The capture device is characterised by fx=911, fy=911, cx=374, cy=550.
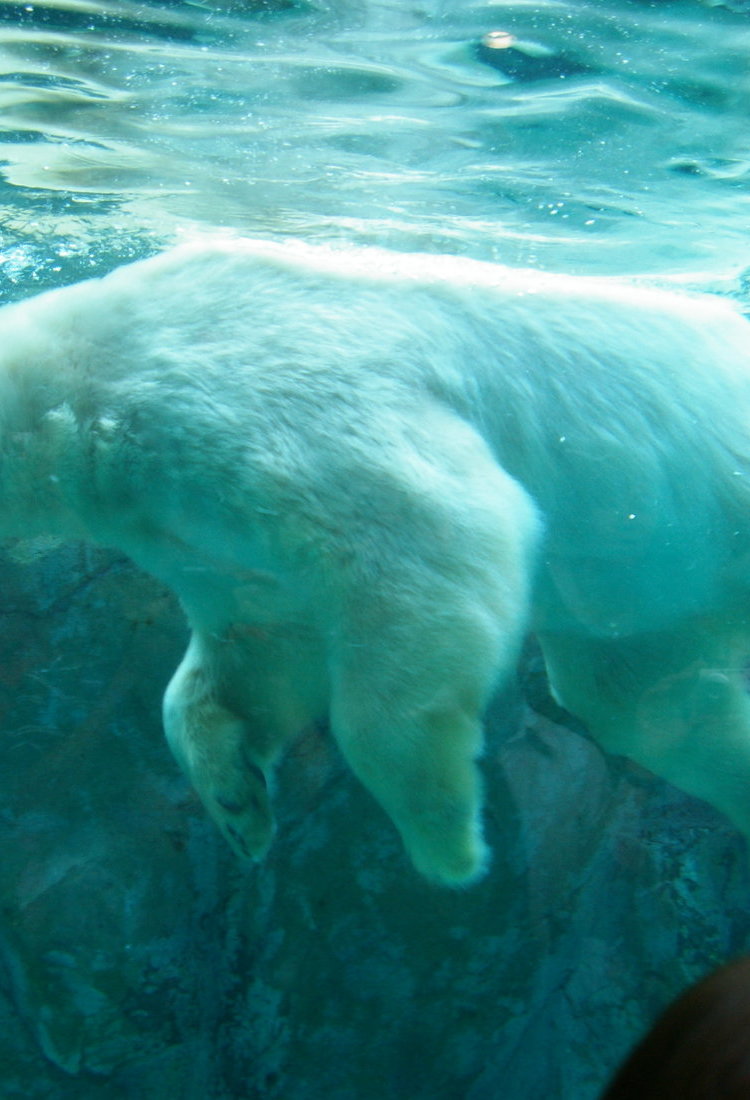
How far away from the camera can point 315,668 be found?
9.38 ft

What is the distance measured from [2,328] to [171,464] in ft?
2.35

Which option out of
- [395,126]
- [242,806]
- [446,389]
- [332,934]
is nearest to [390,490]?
[446,389]

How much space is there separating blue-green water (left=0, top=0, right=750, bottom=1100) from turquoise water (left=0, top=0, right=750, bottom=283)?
18 millimetres

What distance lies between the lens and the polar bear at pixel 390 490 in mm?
2285

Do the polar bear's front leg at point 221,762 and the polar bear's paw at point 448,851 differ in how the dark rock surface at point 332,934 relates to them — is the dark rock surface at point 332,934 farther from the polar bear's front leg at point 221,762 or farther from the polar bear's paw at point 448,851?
the polar bear's paw at point 448,851

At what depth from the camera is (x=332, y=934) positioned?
3.33 metres

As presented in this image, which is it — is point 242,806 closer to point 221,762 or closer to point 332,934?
point 221,762

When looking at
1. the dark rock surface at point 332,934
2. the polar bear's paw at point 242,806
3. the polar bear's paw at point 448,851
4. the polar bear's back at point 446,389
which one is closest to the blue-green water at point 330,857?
the dark rock surface at point 332,934

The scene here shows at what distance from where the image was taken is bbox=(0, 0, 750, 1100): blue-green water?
10.5 ft

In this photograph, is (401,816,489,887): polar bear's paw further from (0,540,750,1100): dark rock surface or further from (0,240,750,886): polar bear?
(0,540,750,1100): dark rock surface

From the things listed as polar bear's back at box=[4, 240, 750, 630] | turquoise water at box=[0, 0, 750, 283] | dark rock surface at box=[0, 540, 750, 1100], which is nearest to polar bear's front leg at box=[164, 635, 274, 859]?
dark rock surface at box=[0, 540, 750, 1100]

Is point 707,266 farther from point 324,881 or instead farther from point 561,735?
point 324,881

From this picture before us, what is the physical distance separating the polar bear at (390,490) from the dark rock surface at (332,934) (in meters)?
0.49

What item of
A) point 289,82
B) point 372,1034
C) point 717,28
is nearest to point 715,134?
point 717,28
